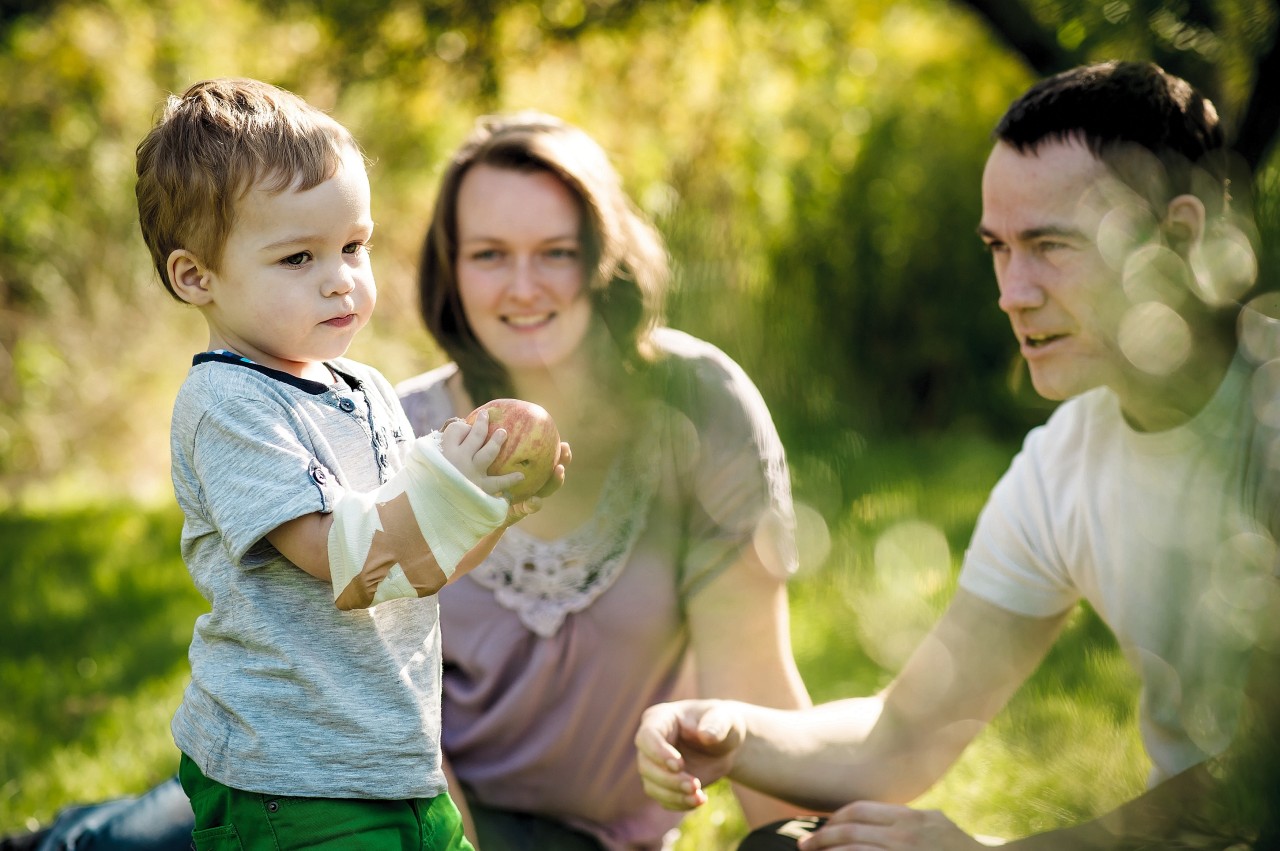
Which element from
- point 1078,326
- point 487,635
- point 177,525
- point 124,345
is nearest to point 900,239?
point 1078,326

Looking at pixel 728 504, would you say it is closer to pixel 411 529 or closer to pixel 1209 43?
pixel 411 529

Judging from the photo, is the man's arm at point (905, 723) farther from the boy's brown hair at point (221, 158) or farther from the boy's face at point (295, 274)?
the boy's brown hair at point (221, 158)

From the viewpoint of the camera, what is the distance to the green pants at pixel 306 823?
1396 mm

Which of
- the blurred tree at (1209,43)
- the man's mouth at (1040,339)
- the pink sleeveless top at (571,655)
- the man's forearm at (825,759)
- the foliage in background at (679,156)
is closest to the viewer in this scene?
the foliage in background at (679,156)

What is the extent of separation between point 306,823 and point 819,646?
3.02 feet

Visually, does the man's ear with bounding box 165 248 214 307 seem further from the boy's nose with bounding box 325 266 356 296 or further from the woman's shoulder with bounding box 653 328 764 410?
the woman's shoulder with bounding box 653 328 764 410

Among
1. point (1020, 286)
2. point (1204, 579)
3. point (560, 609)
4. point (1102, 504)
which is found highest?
point (1020, 286)

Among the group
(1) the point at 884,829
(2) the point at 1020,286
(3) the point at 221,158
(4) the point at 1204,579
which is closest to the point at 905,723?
(1) the point at 884,829

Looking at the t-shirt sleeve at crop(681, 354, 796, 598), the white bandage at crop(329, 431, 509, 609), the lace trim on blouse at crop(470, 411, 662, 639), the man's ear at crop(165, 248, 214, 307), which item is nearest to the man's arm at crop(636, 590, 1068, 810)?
the t-shirt sleeve at crop(681, 354, 796, 598)

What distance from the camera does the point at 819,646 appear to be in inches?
77.7

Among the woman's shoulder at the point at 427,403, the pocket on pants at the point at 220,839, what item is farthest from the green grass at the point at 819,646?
the woman's shoulder at the point at 427,403

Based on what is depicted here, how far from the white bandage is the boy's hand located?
0.02 m

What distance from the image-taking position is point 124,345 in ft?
25.2

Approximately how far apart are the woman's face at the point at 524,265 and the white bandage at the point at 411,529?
1050 millimetres
